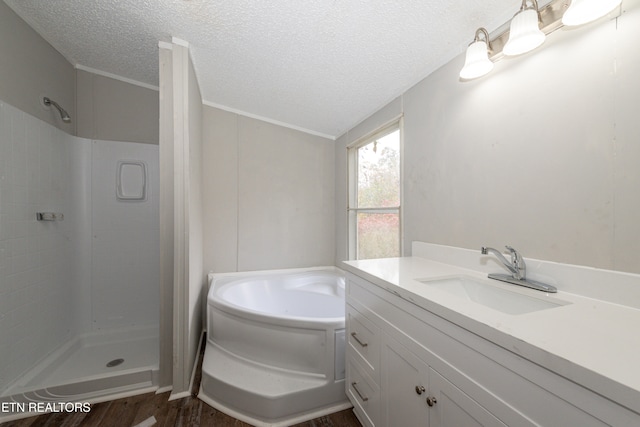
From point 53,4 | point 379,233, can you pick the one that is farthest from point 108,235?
point 379,233

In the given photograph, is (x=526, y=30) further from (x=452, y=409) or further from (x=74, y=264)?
(x=74, y=264)

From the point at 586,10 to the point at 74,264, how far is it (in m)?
3.50

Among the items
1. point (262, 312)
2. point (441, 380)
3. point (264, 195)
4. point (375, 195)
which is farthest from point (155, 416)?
point (375, 195)

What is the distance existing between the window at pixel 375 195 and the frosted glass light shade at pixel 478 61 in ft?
2.53

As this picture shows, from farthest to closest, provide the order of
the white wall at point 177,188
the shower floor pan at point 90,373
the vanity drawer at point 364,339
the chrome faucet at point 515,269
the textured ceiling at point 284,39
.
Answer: the white wall at point 177,188
the shower floor pan at point 90,373
the textured ceiling at point 284,39
the vanity drawer at point 364,339
the chrome faucet at point 515,269

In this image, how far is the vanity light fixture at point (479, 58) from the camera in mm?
1118

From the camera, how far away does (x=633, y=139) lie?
769 millimetres

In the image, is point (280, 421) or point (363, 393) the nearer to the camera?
point (363, 393)

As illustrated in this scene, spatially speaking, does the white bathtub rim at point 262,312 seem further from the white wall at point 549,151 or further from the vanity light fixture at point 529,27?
the vanity light fixture at point 529,27

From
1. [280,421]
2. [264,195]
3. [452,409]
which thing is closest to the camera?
[452,409]

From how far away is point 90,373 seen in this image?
66.9 inches

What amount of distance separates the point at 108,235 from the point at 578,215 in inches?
128

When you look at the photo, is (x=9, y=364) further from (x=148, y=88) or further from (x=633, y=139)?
(x=633, y=139)

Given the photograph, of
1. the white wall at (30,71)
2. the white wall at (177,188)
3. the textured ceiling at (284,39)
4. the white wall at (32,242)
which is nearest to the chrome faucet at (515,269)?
the textured ceiling at (284,39)
